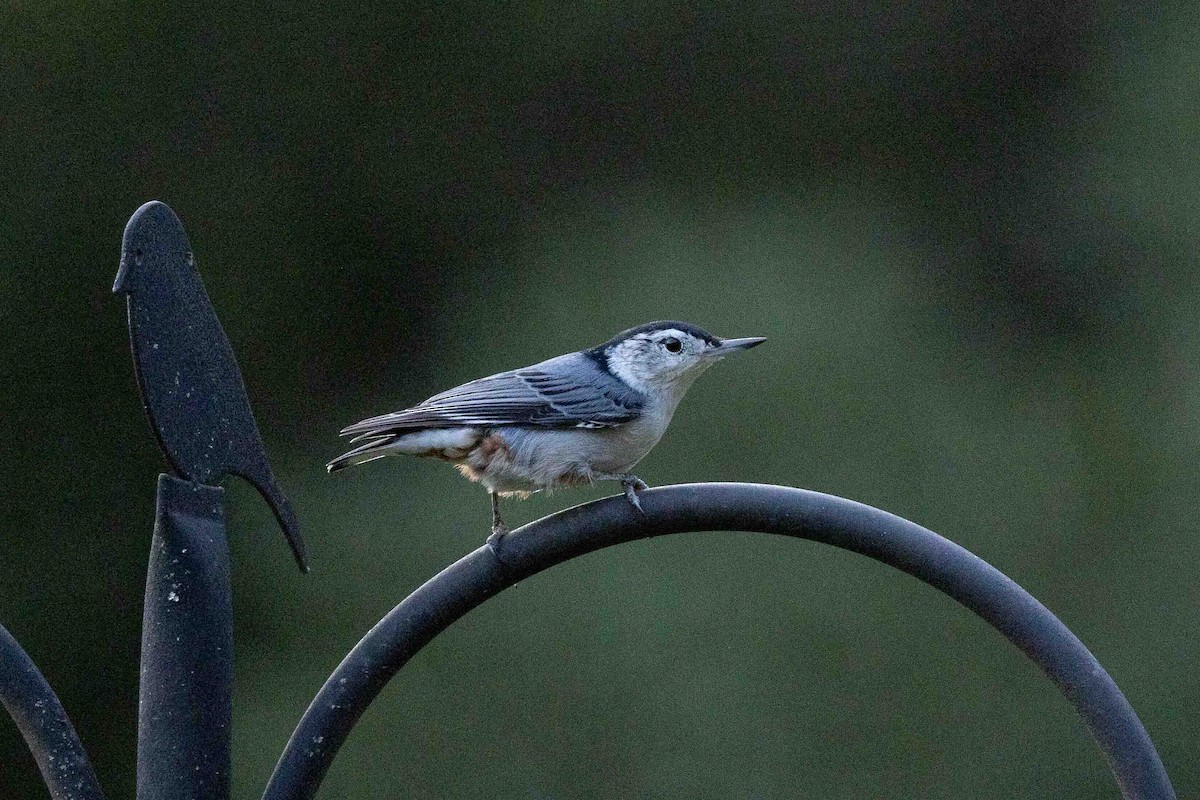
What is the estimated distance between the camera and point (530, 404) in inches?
67.5

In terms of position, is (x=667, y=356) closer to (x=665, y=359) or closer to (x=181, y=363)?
(x=665, y=359)

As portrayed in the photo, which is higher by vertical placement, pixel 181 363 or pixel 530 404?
pixel 181 363

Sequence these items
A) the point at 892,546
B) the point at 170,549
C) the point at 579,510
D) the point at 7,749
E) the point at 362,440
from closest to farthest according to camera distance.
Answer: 1. the point at 170,549
2. the point at 892,546
3. the point at 579,510
4. the point at 362,440
5. the point at 7,749

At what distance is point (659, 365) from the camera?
69.8 inches

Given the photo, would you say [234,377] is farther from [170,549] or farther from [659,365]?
[659,365]

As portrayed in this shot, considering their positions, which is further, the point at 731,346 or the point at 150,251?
the point at 731,346

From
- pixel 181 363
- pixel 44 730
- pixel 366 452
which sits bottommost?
pixel 44 730

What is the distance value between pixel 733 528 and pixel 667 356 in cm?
62

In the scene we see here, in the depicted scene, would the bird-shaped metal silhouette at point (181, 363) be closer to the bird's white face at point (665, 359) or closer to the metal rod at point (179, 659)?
the metal rod at point (179, 659)

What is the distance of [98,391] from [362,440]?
4.56 feet

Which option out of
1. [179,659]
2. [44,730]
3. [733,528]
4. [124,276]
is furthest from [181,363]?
[733,528]

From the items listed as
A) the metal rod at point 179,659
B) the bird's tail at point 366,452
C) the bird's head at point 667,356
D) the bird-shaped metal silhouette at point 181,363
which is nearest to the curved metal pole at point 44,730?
the metal rod at point 179,659

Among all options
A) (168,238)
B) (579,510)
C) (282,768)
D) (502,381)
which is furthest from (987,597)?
(502,381)

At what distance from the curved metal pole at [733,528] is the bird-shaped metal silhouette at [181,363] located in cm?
18
